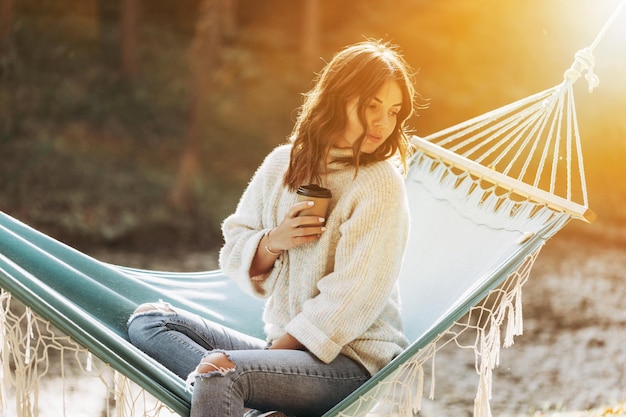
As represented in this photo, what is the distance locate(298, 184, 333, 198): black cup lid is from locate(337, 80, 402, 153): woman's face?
0.42 feet

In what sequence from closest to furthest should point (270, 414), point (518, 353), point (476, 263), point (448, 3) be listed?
1. point (270, 414)
2. point (476, 263)
3. point (518, 353)
4. point (448, 3)

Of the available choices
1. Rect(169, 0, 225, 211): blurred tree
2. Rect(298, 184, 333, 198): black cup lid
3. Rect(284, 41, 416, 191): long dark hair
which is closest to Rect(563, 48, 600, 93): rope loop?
Rect(284, 41, 416, 191): long dark hair

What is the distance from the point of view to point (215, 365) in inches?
58.3

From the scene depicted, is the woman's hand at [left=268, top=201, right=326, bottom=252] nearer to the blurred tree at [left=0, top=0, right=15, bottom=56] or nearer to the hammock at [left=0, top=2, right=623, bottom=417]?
the hammock at [left=0, top=2, right=623, bottom=417]

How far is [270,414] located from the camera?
5.01ft

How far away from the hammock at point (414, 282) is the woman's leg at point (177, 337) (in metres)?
0.07

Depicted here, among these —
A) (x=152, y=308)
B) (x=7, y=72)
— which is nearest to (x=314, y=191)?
(x=152, y=308)

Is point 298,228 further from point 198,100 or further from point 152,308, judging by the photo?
point 198,100

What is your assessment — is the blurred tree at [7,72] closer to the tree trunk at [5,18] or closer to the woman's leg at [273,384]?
the tree trunk at [5,18]

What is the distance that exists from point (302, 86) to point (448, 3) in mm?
2090

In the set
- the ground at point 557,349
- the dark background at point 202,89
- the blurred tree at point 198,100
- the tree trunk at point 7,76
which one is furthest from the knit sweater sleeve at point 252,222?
the tree trunk at point 7,76

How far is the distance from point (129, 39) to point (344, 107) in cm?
644

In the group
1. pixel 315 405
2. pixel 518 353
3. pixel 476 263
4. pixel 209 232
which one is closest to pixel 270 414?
pixel 315 405

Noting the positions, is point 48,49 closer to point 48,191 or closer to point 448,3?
point 48,191
